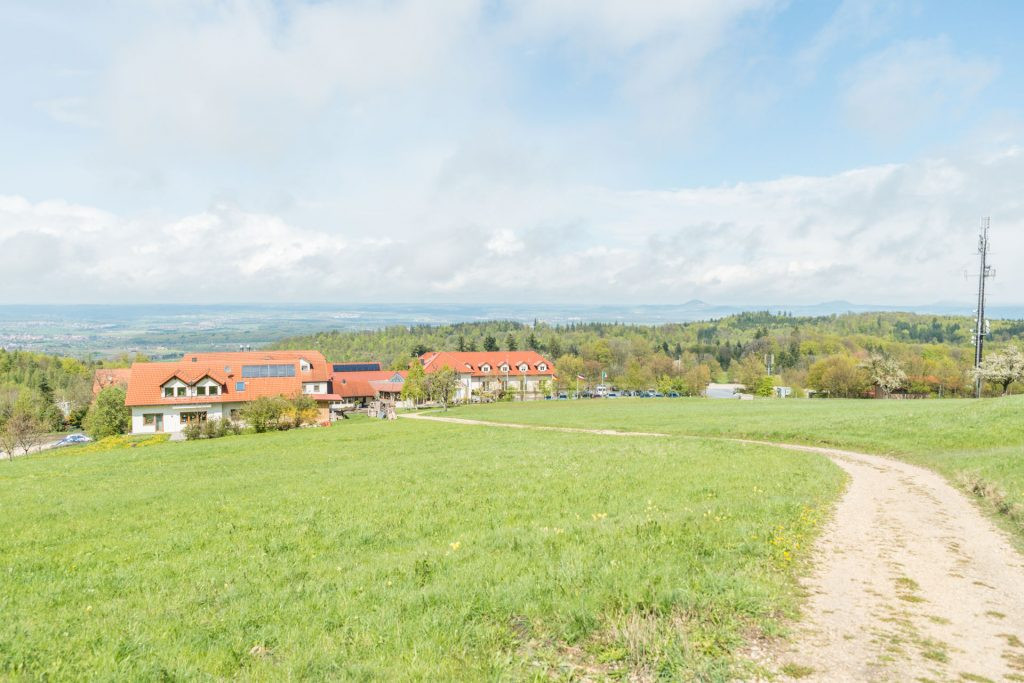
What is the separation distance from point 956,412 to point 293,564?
133ft

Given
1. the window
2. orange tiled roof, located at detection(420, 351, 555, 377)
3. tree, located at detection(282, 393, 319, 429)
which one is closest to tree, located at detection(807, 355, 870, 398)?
orange tiled roof, located at detection(420, 351, 555, 377)

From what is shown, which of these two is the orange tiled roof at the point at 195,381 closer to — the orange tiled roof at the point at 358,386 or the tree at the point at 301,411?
the tree at the point at 301,411

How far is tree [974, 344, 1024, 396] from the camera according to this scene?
7556cm

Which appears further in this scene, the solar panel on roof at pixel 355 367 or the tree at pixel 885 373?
the solar panel on roof at pixel 355 367

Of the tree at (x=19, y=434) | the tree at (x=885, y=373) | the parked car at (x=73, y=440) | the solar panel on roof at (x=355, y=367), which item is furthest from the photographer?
the solar panel on roof at (x=355, y=367)

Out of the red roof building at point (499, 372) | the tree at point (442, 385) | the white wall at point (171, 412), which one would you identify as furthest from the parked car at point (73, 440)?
the red roof building at point (499, 372)

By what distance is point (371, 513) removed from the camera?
586 inches

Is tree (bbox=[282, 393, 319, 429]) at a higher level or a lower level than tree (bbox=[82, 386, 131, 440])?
higher

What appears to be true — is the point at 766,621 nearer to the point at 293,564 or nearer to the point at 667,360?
the point at 293,564

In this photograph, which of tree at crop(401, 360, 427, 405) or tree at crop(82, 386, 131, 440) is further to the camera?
tree at crop(401, 360, 427, 405)

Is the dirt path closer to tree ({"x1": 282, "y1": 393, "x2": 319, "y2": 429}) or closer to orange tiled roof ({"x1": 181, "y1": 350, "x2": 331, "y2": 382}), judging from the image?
tree ({"x1": 282, "y1": 393, "x2": 319, "y2": 429})

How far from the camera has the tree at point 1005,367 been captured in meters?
75.6

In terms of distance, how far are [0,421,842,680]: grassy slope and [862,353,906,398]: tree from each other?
99721 mm

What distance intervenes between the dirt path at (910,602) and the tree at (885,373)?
340 feet
